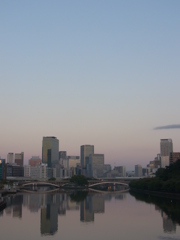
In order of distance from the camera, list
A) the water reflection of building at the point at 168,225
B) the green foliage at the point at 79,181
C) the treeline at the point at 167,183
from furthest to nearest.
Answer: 1. the green foliage at the point at 79,181
2. the treeline at the point at 167,183
3. the water reflection of building at the point at 168,225

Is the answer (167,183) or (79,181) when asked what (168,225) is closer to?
(167,183)

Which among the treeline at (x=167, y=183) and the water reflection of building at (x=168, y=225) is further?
the treeline at (x=167, y=183)

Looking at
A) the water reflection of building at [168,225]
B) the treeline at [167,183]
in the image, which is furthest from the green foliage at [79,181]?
the water reflection of building at [168,225]

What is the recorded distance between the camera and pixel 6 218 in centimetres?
4672

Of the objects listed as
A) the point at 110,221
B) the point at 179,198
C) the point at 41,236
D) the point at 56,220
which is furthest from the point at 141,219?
the point at 179,198

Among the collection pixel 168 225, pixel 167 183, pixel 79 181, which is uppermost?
pixel 167 183

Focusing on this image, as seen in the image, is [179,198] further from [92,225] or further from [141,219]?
[92,225]

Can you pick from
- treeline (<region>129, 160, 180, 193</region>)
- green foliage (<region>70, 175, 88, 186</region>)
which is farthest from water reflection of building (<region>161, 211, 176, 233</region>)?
green foliage (<region>70, 175, 88, 186</region>)

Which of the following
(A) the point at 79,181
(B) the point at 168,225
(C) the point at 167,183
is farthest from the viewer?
(A) the point at 79,181

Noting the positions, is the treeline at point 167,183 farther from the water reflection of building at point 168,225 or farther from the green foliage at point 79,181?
the green foliage at point 79,181

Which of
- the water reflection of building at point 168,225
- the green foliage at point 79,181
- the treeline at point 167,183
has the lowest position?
the green foliage at point 79,181

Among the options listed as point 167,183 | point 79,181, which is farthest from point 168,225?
point 79,181

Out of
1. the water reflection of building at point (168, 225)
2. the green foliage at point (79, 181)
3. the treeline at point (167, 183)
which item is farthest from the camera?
the green foliage at point (79, 181)

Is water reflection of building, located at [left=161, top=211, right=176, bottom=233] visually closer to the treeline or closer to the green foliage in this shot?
the treeline
